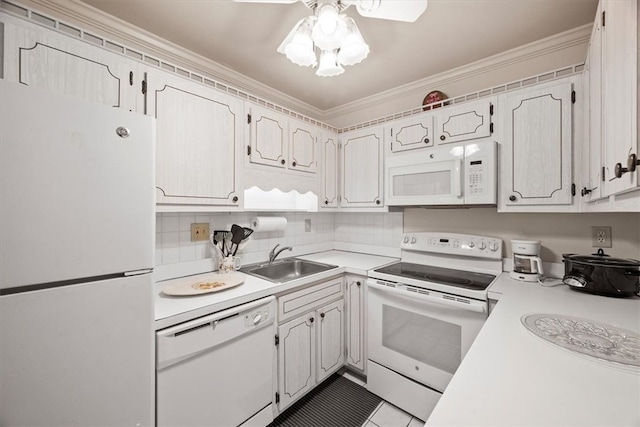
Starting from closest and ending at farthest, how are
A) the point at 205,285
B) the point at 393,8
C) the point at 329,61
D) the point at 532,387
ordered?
the point at 532,387 < the point at 393,8 < the point at 329,61 < the point at 205,285

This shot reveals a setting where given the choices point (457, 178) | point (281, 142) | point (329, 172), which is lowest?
point (457, 178)

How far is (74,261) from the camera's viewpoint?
2.76 feet

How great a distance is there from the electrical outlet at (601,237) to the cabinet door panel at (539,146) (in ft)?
1.16

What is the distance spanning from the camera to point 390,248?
97.7 inches

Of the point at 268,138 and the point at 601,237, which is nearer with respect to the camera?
the point at 601,237

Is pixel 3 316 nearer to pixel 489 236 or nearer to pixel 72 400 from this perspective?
pixel 72 400

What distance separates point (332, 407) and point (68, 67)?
239cm

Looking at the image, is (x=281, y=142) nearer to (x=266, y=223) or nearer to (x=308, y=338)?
(x=266, y=223)

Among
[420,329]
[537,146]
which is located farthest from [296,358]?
[537,146]

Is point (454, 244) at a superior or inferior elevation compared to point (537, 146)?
inferior

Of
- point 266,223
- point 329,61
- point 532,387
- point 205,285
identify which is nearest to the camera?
point 532,387

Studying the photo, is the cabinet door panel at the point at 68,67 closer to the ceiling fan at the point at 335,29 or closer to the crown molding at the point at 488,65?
the ceiling fan at the point at 335,29

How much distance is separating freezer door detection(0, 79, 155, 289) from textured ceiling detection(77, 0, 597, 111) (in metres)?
0.98

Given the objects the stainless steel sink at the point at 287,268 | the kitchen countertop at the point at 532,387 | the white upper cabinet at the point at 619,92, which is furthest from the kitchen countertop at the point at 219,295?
the white upper cabinet at the point at 619,92
